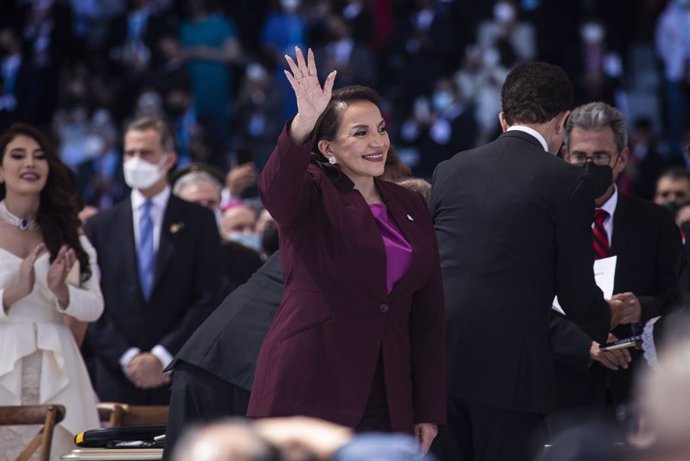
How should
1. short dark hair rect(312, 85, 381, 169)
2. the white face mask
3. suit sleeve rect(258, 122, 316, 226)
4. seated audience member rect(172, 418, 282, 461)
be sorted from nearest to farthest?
seated audience member rect(172, 418, 282, 461)
suit sleeve rect(258, 122, 316, 226)
short dark hair rect(312, 85, 381, 169)
the white face mask

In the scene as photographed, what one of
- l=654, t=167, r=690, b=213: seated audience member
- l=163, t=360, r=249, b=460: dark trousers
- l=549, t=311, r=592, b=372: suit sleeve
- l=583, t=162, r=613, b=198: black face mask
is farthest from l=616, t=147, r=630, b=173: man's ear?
l=654, t=167, r=690, b=213: seated audience member

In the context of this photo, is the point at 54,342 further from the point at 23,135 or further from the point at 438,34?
the point at 438,34

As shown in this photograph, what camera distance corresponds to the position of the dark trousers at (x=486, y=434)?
475cm

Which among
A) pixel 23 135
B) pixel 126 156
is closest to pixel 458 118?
pixel 126 156

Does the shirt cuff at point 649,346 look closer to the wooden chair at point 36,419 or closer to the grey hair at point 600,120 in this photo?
the grey hair at point 600,120

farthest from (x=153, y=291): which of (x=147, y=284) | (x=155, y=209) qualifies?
(x=155, y=209)

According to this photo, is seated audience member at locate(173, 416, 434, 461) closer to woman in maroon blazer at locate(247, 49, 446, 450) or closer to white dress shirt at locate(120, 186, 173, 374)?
woman in maroon blazer at locate(247, 49, 446, 450)

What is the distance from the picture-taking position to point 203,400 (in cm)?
488

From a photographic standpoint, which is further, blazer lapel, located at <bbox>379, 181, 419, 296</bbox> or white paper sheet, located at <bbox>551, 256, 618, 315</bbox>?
white paper sheet, located at <bbox>551, 256, 618, 315</bbox>

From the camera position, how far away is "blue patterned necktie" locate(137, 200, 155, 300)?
7449 millimetres

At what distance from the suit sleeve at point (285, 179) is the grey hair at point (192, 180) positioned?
15.9 feet

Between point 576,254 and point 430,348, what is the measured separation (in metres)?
0.63

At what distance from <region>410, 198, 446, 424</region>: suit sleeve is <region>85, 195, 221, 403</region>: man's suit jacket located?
292 cm

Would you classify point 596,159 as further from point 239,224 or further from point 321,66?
point 321,66
